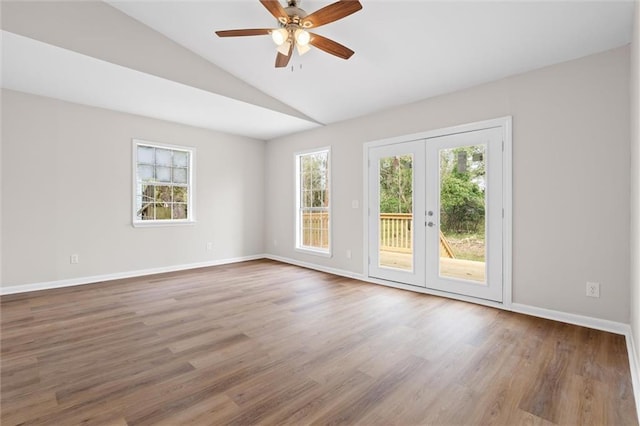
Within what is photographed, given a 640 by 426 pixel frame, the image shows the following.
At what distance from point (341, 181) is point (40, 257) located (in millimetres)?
4483

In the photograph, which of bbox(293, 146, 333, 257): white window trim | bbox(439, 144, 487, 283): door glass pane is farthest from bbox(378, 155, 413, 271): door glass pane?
bbox(293, 146, 333, 257): white window trim

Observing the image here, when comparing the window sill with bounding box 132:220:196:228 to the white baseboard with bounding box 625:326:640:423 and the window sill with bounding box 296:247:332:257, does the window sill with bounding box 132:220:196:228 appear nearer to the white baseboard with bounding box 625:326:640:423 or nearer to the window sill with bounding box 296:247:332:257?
the window sill with bounding box 296:247:332:257

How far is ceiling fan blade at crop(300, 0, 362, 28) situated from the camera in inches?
88.5

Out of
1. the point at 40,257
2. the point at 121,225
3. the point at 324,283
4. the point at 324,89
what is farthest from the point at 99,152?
the point at 324,283

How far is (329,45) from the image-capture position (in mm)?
2781

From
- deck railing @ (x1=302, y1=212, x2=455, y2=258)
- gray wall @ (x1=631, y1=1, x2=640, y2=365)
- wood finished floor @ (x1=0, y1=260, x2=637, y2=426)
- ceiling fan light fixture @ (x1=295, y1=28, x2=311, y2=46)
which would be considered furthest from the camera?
deck railing @ (x1=302, y1=212, x2=455, y2=258)

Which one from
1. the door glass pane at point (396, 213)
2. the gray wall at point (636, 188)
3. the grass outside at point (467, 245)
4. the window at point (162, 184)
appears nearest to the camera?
the gray wall at point (636, 188)

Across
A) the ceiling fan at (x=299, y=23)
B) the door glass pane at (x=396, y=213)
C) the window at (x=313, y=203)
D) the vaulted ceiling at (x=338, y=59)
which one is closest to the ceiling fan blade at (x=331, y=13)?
the ceiling fan at (x=299, y=23)

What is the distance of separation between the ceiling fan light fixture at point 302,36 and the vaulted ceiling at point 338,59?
526 millimetres

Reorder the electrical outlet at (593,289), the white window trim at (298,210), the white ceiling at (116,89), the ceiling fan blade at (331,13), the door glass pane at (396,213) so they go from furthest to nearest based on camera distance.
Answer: the white window trim at (298,210)
the door glass pane at (396,213)
the white ceiling at (116,89)
the electrical outlet at (593,289)
the ceiling fan blade at (331,13)

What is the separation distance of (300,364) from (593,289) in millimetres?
2858

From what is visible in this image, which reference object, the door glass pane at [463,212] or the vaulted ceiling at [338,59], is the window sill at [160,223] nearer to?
the vaulted ceiling at [338,59]

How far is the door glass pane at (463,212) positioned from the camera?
143 inches

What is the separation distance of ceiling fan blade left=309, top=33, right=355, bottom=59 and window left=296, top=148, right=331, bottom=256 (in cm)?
257
